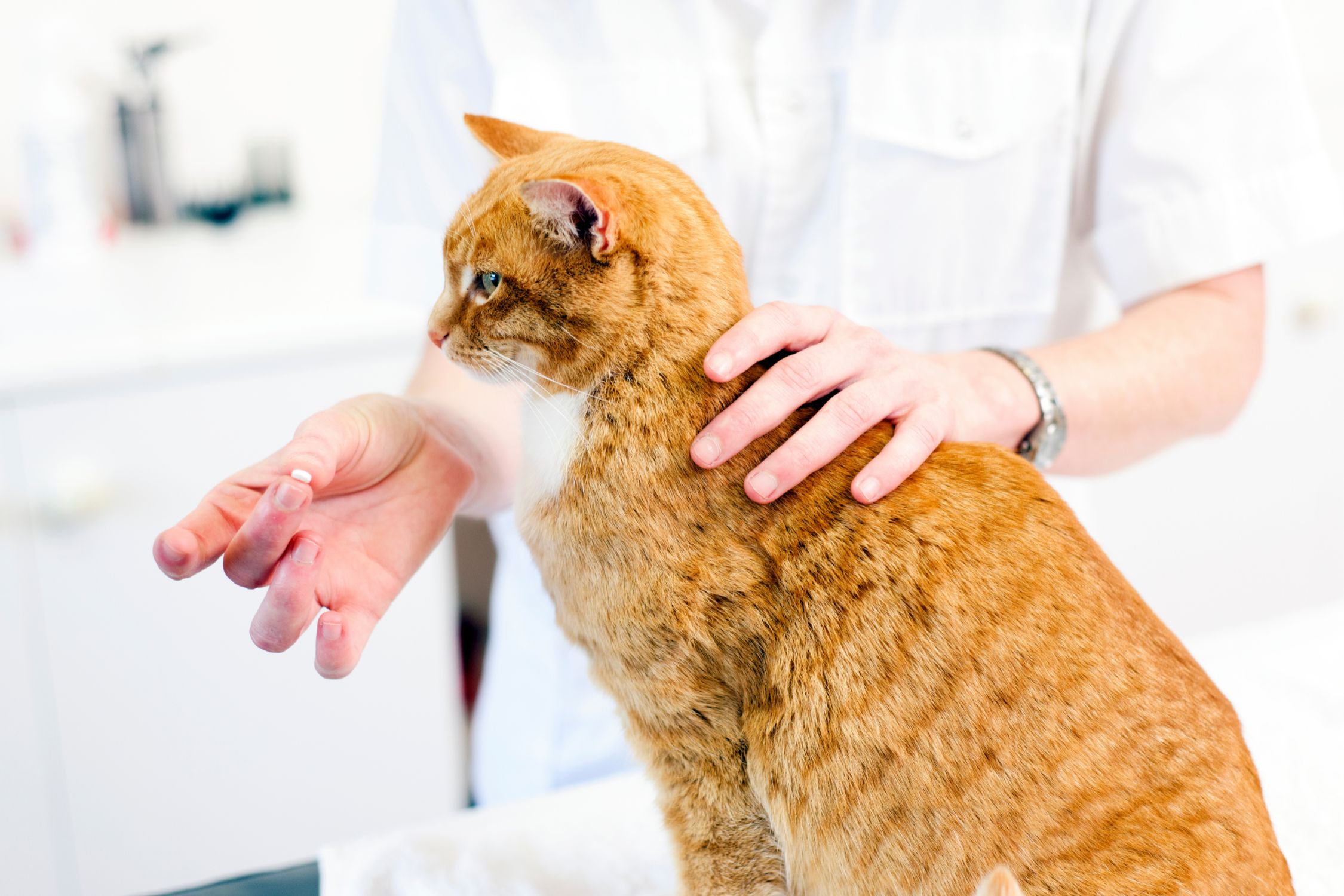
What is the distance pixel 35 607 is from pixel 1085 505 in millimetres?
1273

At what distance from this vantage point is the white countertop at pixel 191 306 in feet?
4.26

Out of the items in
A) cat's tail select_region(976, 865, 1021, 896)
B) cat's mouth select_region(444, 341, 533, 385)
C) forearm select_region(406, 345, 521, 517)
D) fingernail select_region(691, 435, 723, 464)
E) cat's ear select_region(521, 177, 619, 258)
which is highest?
cat's ear select_region(521, 177, 619, 258)

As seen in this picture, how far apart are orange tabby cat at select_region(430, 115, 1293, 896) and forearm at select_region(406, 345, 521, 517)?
0.66ft

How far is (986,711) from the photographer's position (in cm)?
55

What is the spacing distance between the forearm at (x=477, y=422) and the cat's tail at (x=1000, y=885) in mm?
490

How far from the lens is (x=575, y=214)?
57 cm

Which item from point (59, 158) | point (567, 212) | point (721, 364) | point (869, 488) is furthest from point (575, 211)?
point (59, 158)

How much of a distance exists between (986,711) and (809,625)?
0.33ft

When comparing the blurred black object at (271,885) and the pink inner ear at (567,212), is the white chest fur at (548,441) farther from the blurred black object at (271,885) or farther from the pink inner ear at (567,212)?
the blurred black object at (271,885)

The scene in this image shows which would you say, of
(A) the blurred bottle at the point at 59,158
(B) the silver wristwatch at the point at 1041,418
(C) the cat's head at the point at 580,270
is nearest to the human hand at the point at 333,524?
(C) the cat's head at the point at 580,270

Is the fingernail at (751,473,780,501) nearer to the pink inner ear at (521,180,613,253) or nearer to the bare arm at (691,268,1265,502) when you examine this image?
the bare arm at (691,268,1265,502)

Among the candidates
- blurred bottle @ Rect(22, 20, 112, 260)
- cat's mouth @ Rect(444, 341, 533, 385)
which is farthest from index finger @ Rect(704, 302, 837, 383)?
blurred bottle @ Rect(22, 20, 112, 260)

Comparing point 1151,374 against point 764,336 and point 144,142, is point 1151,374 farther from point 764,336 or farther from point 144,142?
point 144,142

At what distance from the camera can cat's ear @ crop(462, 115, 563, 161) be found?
27.6 inches
